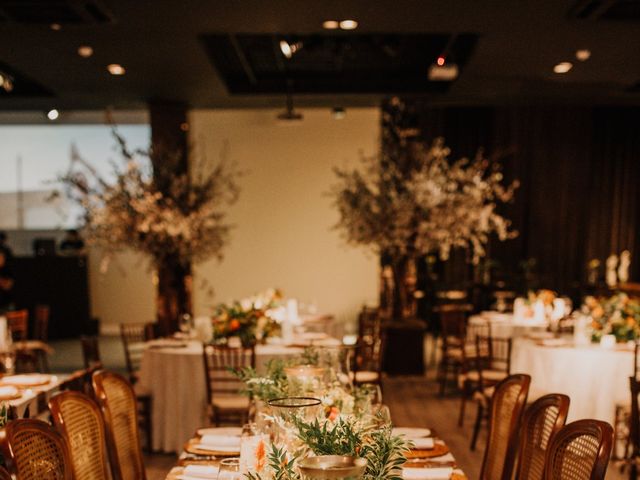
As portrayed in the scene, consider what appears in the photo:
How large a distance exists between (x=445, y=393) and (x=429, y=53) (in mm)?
3926

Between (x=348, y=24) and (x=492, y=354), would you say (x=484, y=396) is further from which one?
(x=348, y=24)

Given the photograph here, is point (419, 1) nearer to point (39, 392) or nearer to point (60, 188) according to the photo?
point (39, 392)

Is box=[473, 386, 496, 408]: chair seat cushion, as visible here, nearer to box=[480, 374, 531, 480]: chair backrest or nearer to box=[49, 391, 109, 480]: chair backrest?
box=[480, 374, 531, 480]: chair backrest

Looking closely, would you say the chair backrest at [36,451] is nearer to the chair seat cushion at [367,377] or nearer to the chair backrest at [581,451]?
the chair backrest at [581,451]

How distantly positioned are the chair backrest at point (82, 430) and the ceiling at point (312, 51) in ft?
11.6

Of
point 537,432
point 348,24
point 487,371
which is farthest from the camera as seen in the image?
point 487,371

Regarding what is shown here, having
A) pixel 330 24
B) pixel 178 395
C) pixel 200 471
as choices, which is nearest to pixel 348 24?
pixel 330 24

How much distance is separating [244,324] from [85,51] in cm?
334

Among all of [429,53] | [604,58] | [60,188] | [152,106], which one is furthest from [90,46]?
[60,188]

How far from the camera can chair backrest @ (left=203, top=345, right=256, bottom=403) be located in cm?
521

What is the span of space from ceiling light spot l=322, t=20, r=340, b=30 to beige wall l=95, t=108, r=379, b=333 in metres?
5.75

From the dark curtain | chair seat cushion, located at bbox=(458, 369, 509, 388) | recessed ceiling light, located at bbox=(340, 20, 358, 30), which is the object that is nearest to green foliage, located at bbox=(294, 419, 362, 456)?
chair seat cushion, located at bbox=(458, 369, 509, 388)

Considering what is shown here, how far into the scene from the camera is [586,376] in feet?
18.0

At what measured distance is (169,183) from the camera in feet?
26.7
